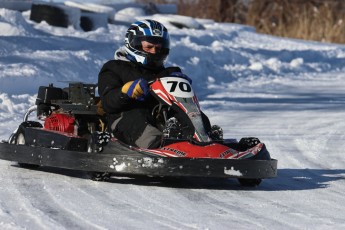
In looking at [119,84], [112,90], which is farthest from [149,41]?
[112,90]

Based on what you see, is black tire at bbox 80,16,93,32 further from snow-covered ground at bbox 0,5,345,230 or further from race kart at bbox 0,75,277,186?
race kart at bbox 0,75,277,186

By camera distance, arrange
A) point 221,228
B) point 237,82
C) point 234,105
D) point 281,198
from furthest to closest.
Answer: point 237,82 → point 234,105 → point 281,198 → point 221,228

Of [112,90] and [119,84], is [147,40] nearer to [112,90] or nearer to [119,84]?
[119,84]

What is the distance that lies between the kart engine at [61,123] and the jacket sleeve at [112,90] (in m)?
0.42

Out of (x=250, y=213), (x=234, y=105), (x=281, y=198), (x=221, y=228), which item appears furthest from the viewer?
(x=234, y=105)

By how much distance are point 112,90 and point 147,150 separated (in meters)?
0.90

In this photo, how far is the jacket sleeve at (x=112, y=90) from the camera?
7258mm

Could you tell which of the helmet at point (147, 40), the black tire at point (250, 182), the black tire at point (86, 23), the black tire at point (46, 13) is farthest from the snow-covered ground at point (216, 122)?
the helmet at point (147, 40)

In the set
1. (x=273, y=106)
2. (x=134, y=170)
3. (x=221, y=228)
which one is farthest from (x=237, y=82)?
(x=221, y=228)

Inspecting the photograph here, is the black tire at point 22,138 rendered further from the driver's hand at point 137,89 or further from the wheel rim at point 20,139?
the driver's hand at point 137,89

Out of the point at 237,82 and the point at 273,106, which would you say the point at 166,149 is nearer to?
the point at 273,106

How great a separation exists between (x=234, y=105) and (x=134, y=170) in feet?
22.9

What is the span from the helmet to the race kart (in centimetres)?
49

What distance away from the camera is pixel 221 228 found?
208 inches
